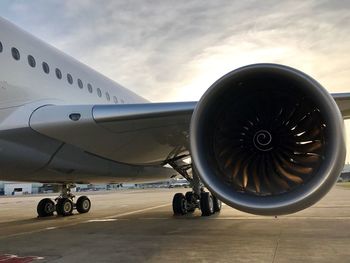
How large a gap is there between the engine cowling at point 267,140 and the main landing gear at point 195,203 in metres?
6.19

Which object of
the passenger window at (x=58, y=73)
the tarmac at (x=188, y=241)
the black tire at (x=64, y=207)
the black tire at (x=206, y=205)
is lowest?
the tarmac at (x=188, y=241)

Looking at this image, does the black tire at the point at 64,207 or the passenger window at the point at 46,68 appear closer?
the passenger window at the point at 46,68

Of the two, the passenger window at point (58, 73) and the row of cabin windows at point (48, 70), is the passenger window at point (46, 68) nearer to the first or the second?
the row of cabin windows at point (48, 70)

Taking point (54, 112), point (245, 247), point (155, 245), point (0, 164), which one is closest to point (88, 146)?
point (54, 112)

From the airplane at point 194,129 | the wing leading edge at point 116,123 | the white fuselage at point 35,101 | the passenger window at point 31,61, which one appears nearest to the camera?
the airplane at point 194,129

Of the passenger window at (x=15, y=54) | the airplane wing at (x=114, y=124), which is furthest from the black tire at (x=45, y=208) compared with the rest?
the passenger window at (x=15, y=54)

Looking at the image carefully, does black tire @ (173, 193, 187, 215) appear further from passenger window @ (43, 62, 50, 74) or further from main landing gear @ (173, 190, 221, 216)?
passenger window @ (43, 62, 50, 74)

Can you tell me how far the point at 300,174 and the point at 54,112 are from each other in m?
3.82

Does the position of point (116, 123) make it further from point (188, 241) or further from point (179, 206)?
point (179, 206)

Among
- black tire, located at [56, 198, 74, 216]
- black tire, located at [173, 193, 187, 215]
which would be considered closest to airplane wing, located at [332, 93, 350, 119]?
black tire, located at [173, 193, 187, 215]

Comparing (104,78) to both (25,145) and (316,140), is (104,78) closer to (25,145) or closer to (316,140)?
(25,145)

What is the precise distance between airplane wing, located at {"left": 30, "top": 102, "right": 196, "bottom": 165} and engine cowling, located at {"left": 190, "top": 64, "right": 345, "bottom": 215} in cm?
89

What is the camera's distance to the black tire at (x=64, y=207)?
1237 centimetres

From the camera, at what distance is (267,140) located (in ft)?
17.0
